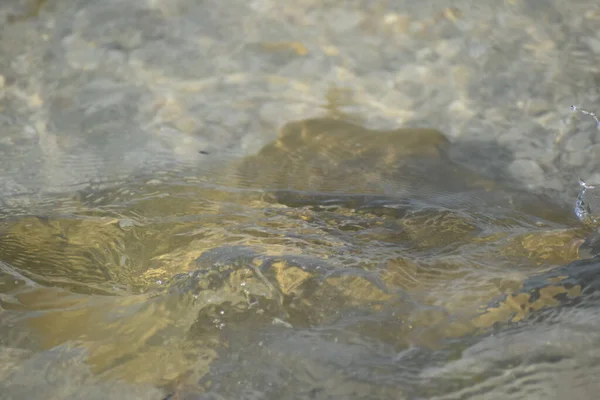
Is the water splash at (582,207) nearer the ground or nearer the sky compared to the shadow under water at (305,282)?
nearer the sky

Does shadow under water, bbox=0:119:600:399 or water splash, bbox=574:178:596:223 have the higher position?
water splash, bbox=574:178:596:223

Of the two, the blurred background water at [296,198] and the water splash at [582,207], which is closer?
the blurred background water at [296,198]

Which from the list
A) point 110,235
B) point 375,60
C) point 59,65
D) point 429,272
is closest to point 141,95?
point 59,65

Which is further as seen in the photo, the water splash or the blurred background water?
the water splash

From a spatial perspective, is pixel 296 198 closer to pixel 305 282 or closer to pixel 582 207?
pixel 305 282

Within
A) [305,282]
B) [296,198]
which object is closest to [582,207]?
[296,198]

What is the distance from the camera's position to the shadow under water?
1.90m

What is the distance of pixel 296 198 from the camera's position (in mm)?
2992

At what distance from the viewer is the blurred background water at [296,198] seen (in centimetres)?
196

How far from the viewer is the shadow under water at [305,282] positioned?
1902 millimetres

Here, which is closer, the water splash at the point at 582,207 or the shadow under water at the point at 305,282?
the shadow under water at the point at 305,282

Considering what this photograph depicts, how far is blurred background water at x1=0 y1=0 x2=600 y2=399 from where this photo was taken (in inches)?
77.2

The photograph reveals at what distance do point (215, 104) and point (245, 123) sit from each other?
0.20 m

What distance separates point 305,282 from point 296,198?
0.73 meters
